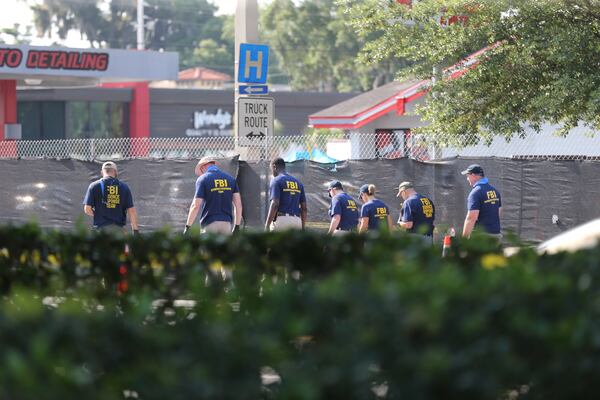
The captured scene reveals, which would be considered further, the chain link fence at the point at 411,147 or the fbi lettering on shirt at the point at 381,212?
the chain link fence at the point at 411,147

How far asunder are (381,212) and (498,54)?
3.67 meters

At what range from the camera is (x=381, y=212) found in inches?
504

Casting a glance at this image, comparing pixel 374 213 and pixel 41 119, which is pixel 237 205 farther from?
pixel 41 119

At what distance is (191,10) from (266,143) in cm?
11187

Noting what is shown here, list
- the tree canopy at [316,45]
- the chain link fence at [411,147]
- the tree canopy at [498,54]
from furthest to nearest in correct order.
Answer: the tree canopy at [316,45] → the chain link fence at [411,147] → the tree canopy at [498,54]

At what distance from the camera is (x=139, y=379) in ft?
11.2

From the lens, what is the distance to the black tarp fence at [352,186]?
1534 centimetres

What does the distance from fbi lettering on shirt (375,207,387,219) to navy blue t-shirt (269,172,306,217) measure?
39.0 inches

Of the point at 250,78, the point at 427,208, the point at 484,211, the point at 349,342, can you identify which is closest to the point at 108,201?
the point at 250,78

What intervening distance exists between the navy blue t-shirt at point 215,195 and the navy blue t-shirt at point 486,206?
2.86 metres

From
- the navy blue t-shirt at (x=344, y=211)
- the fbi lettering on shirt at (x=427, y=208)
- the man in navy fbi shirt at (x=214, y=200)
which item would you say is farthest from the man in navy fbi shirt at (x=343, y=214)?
the man in navy fbi shirt at (x=214, y=200)

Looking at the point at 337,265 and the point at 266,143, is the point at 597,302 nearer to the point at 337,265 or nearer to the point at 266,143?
the point at 337,265

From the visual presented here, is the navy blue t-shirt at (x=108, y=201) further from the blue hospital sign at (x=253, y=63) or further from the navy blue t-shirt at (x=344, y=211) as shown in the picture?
the blue hospital sign at (x=253, y=63)

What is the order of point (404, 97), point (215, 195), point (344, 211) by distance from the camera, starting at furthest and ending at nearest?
point (404, 97), point (344, 211), point (215, 195)
